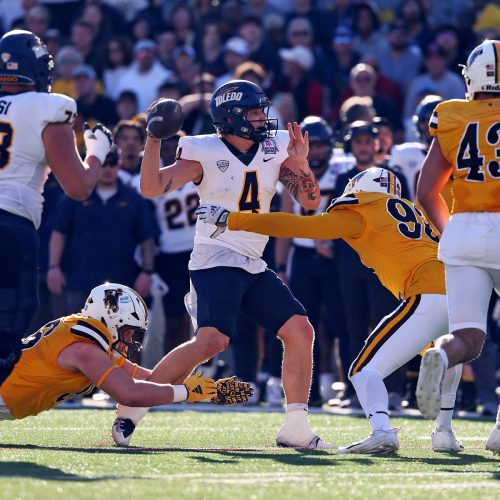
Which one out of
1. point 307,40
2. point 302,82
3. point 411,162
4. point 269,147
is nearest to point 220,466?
point 269,147

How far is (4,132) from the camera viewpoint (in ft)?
21.3

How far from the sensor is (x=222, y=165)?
23.7ft

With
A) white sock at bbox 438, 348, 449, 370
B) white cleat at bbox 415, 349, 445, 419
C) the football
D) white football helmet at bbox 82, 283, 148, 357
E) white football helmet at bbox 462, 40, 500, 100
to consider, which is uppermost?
white football helmet at bbox 462, 40, 500, 100

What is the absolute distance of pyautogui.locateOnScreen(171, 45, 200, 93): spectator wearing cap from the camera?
14.1 metres

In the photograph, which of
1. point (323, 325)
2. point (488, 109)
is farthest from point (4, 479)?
point (323, 325)

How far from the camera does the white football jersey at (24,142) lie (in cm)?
646

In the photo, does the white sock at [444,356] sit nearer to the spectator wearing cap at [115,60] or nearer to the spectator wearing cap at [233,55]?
the spectator wearing cap at [233,55]

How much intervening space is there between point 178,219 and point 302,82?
9.87 feet

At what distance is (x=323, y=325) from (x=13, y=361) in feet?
16.4

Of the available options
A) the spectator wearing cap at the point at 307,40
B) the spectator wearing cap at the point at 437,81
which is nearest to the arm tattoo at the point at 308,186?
the spectator wearing cap at the point at 437,81

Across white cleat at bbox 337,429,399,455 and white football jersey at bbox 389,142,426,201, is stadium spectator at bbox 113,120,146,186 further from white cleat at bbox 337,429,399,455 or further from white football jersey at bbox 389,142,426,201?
white cleat at bbox 337,429,399,455

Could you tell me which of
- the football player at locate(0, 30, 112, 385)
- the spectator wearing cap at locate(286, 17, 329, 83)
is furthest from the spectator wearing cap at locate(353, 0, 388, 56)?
A: the football player at locate(0, 30, 112, 385)

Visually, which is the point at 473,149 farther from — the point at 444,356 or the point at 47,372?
the point at 47,372

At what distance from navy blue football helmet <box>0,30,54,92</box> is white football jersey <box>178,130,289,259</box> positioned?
0.85 metres
